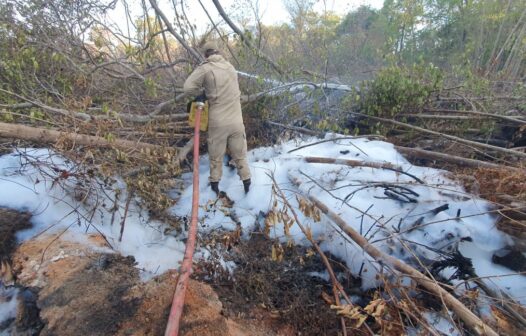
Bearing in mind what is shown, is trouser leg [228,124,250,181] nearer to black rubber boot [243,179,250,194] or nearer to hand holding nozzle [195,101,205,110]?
black rubber boot [243,179,250,194]

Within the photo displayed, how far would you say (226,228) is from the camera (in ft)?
10.0

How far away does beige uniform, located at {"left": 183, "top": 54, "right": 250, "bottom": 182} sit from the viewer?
10.3 ft

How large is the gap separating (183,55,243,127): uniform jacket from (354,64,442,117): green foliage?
77.2 inches

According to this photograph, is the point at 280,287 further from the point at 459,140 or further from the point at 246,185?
the point at 459,140

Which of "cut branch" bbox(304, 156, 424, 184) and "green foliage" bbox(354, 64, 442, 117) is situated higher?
"green foliage" bbox(354, 64, 442, 117)

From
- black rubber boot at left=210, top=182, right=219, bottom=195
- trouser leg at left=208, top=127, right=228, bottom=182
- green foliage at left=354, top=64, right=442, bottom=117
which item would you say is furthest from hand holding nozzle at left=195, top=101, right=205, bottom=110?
green foliage at left=354, top=64, right=442, bottom=117

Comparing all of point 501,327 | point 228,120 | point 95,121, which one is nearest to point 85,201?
point 95,121

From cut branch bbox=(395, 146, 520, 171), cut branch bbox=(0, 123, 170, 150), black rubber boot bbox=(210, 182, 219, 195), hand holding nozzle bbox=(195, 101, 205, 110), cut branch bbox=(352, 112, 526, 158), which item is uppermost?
hand holding nozzle bbox=(195, 101, 205, 110)

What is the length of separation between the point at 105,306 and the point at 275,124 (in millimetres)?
3258

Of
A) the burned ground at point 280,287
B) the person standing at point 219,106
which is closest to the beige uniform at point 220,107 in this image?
the person standing at point 219,106

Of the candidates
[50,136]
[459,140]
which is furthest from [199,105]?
[459,140]

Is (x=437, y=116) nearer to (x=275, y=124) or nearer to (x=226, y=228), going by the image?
(x=275, y=124)

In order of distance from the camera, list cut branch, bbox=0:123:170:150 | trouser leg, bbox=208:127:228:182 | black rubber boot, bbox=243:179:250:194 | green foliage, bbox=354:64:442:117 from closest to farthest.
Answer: cut branch, bbox=0:123:170:150, trouser leg, bbox=208:127:228:182, black rubber boot, bbox=243:179:250:194, green foliage, bbox=354:64:442:117

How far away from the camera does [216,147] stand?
340cm
